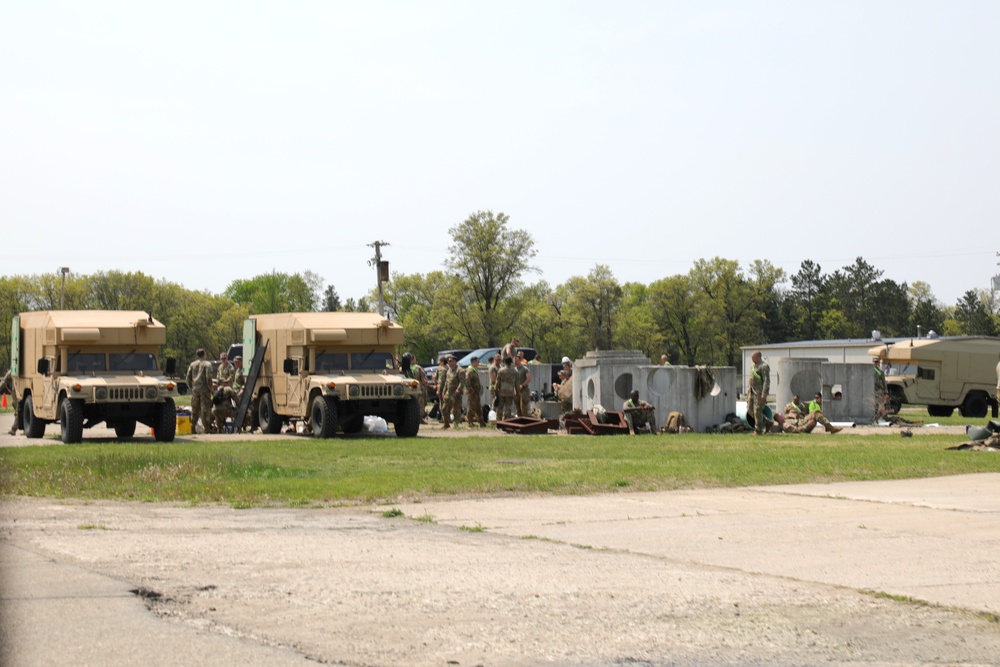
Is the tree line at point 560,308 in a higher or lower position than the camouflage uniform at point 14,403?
higher

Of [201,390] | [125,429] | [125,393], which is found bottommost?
[125,429]

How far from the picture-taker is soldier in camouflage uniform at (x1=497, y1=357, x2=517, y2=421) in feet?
97.5

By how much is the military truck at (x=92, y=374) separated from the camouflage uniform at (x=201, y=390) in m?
1.96

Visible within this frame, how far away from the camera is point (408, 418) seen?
2567 centimetres

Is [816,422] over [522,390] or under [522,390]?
under

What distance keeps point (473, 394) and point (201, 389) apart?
632 centimetres

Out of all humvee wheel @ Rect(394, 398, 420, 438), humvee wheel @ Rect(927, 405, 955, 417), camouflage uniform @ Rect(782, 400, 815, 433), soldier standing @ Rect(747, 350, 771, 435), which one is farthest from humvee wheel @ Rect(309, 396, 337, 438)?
humvee wheel @ Rect(927, 405, 955, 417)

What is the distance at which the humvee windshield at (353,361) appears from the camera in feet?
86.0

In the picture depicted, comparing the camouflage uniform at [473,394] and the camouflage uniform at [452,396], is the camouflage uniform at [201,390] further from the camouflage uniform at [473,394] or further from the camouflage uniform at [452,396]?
the camouflage uniform at [473,394]

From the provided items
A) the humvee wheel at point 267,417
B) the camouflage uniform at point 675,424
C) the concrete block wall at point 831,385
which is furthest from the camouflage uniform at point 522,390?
the concrete block wall at point 831,385

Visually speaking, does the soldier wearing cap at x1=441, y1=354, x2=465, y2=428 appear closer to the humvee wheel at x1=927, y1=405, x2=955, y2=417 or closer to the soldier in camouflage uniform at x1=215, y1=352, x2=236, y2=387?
the soldier in camouflage uniform at x1=215, y1=352, x2=236, y2=387

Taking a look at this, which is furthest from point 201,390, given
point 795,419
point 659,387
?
point 795,419

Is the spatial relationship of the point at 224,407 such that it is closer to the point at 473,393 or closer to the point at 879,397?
the point at 473,393

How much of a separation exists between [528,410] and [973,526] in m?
19.0
